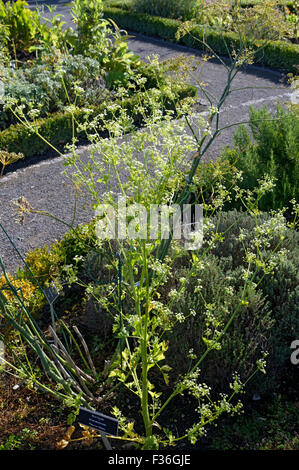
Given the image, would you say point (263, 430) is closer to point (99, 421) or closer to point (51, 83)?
point (99, 421)

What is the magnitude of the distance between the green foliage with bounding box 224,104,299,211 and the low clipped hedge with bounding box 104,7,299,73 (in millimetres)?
3603

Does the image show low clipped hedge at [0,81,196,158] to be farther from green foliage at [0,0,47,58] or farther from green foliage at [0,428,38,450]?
green foliage at [0,428,38,450]

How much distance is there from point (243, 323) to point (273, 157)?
228 cm

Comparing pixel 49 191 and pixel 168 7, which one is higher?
pixel 168 7

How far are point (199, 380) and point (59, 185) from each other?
3.37 m

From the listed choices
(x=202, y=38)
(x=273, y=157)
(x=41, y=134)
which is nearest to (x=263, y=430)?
(x=273, y=157)

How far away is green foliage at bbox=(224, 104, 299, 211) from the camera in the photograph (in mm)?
4281

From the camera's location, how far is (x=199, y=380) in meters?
2.85

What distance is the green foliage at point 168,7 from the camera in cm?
1148

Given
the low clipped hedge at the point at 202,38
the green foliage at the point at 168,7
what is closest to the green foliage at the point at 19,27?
the low clipped hedge at the point at 202,38

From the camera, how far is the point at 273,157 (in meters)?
4.67

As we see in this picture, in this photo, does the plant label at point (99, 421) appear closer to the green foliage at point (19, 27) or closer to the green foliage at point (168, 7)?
the green foliage at point (19, 27)
